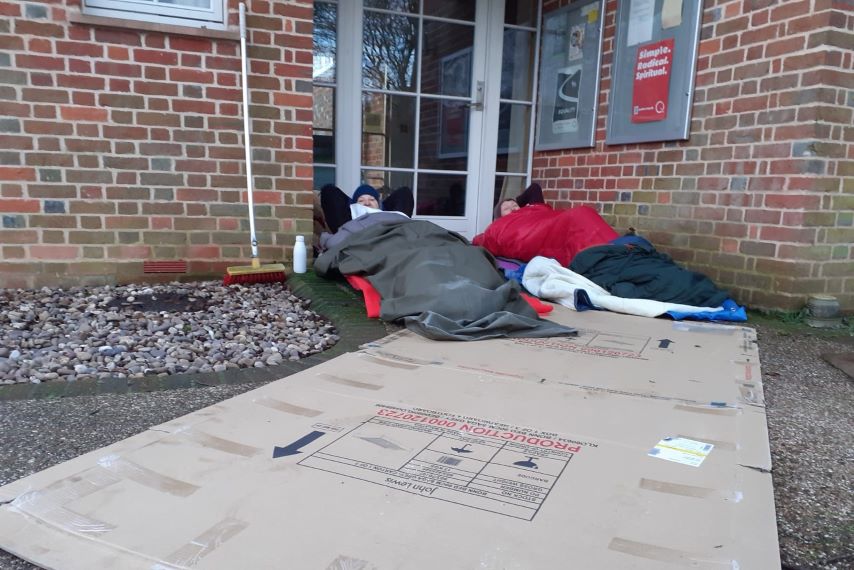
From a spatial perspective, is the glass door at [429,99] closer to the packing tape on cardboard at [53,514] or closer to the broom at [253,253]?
the broom at [253,253]

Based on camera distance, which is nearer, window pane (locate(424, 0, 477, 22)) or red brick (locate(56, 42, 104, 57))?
red brick (locate(56, 42, 104, 57))

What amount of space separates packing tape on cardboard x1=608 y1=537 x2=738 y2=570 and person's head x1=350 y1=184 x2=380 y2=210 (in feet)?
9.86

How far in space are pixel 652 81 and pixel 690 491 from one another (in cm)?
300

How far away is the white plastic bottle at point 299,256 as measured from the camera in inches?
135

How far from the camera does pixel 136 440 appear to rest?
1404mm

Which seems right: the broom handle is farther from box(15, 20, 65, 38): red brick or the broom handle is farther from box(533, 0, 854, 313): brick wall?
box(533, 0, 854, 313): brick wall

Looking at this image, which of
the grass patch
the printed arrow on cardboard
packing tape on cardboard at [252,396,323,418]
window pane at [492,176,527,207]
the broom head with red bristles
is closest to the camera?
the printed arrow on cardboard

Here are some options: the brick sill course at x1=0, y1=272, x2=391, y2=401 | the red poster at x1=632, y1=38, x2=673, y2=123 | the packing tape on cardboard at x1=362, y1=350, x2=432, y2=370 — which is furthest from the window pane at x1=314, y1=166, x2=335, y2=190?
the packing tape on cardboard at x1=362, y1=350, x2=432, y2=370

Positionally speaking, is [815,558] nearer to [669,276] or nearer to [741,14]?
[669,276]

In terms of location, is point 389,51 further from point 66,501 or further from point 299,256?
point 66,501

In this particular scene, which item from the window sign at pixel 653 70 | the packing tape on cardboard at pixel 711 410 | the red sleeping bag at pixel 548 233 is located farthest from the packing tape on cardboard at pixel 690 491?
the window sign at pixel 653 70

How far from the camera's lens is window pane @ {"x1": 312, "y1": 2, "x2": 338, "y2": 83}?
4.11 m

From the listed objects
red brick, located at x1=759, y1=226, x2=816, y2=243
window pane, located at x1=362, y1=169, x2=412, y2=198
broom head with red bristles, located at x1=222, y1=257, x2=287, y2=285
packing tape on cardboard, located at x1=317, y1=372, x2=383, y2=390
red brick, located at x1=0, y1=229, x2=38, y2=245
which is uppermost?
window pane, located at x1=362, y1=169, x2=412, y2=198

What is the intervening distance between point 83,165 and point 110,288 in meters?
0.65
